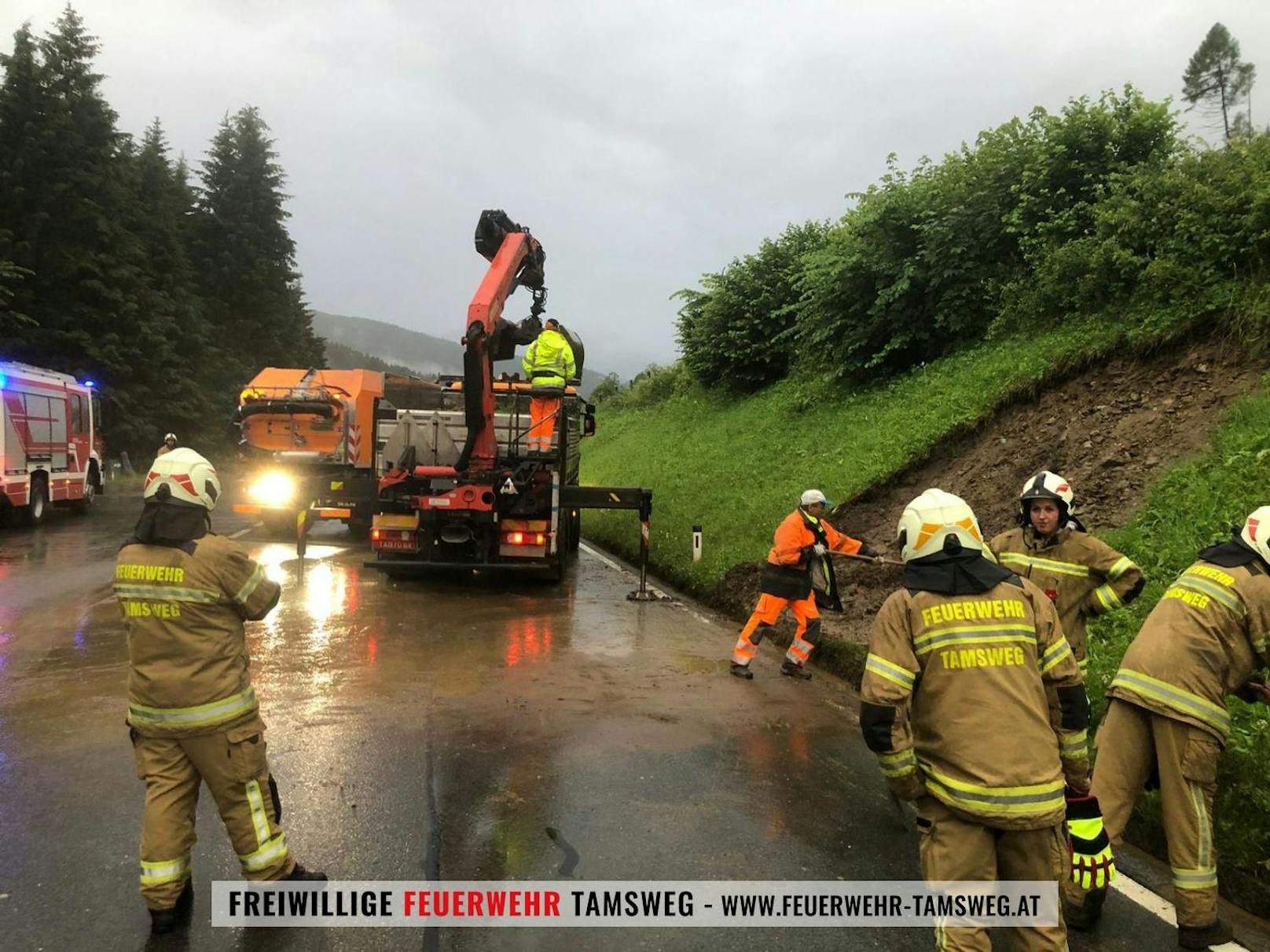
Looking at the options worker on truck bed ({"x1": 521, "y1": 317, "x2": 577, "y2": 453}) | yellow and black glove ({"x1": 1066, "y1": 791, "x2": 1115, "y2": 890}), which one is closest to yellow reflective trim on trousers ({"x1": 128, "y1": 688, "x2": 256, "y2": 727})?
yellow and black glove ({"x1": 1066, "y1": 791, "x2": 1115, "y2": 890})

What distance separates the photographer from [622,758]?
15.8 ft

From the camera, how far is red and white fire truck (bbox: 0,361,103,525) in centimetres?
1412

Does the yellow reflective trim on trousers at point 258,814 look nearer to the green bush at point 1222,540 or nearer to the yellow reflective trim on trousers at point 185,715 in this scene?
the yellow reflective trim on trousers at point 185,715

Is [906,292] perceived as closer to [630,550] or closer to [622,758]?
[630,550]

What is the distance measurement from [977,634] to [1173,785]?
1.47 metres

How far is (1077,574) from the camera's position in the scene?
4.18 m

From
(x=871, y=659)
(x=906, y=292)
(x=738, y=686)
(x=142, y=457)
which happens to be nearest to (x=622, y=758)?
(x=738, y=686)

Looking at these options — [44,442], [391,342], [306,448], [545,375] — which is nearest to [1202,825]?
[545,375]

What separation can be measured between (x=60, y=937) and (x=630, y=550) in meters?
11.0

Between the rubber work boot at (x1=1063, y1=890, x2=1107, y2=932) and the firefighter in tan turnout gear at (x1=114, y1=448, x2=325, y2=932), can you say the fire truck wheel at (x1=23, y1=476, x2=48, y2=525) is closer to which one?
the firefighter in tan turnout gear at (x1=114, y1=448, x2=325, y2=932)

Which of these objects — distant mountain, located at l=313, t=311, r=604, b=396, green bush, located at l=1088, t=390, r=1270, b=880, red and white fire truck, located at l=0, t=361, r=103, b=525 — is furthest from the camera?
distant mountain, located at l=313, t=311, r=604, b=396

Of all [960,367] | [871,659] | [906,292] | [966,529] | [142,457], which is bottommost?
[142,457]

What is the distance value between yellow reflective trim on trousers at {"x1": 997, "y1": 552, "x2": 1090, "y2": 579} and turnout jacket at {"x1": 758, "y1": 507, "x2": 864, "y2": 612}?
7.76 ft

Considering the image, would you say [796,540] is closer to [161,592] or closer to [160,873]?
[161,592]
